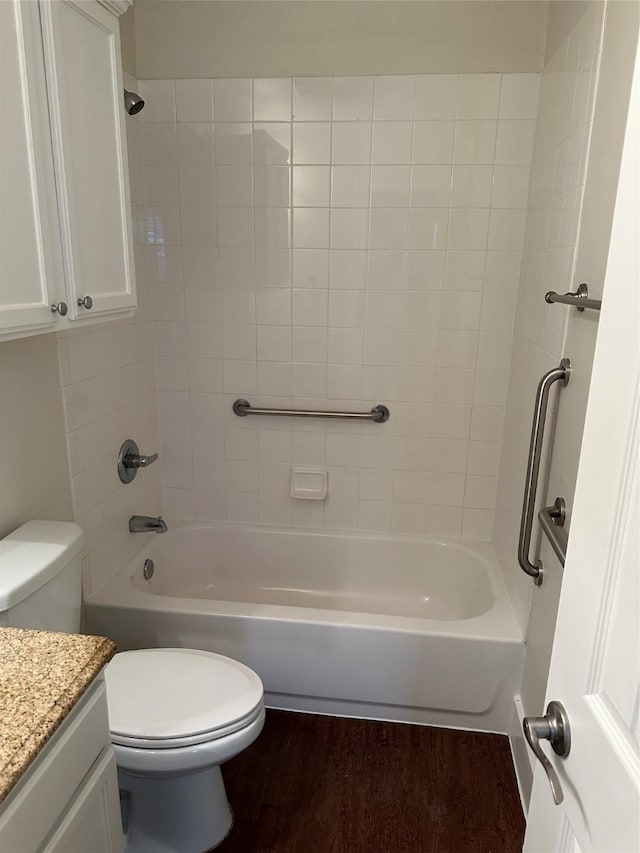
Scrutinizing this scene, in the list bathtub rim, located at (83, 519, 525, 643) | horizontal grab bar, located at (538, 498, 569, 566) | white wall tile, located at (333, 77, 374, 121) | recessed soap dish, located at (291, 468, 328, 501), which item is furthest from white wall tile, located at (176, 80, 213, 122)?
→ horizontal grab bar, located at (538, 498, 569, 566)

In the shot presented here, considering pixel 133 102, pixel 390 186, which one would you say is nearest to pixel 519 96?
pixel 390 186

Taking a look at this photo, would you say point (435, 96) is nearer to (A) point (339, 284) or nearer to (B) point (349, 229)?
(B) point (349, 229)

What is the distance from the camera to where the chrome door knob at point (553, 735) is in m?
0.74

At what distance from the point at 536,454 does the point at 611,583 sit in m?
1.00

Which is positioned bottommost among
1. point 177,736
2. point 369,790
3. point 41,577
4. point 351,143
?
point 369,790

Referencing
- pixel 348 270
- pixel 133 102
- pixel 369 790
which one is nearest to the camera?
pixel 369 790

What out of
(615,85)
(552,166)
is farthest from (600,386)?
(552,166)

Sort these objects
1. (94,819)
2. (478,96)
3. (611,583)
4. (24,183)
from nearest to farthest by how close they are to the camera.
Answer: (611,583), (94,819), (24,183), (478,96)

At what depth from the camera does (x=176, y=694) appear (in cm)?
151

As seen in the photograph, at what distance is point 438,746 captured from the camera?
6.33 feet

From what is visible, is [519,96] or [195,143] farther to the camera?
[195,143]

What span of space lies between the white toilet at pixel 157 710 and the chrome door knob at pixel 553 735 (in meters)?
0.86

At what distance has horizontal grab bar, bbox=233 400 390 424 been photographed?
7.87ft

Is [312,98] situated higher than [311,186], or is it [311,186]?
[312,98]
